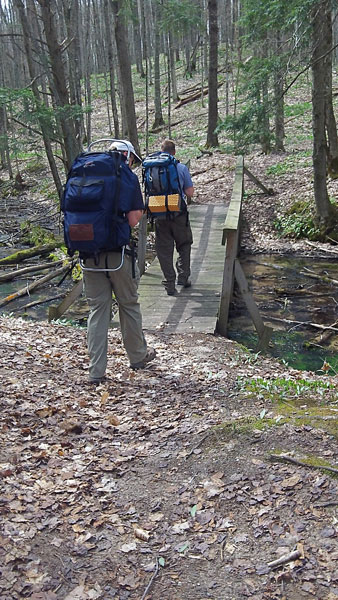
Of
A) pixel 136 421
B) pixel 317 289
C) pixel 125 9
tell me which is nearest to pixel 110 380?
pixel 136 421

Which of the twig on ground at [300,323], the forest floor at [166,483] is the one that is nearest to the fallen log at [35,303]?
the twig on ground at [300,323]

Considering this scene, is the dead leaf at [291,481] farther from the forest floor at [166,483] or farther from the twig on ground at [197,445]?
the twig on ground at [197,445]

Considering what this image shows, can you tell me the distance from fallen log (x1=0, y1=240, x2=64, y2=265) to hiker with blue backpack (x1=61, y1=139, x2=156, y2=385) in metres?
8.42

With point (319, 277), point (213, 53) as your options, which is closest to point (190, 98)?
point (213, 53)

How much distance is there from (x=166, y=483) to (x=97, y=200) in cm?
253

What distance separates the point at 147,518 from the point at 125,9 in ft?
58.9

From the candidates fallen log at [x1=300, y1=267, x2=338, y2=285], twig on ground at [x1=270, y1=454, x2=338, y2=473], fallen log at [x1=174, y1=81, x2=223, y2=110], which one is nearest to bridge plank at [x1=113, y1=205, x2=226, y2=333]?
fallen log at [x1=300, y1=267, x2=338, y2=285]

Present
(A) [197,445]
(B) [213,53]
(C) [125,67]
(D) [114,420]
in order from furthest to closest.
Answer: (B) [213,53]
(C) [125,67]
(D) [114,420]
(A) [197,445]

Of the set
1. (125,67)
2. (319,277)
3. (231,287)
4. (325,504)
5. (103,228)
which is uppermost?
(125,67)

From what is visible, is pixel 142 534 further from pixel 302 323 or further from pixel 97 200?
pixel 302 323

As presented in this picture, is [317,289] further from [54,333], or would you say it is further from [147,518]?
[147,518]

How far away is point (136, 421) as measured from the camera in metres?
4.51

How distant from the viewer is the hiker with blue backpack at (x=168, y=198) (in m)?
7.30

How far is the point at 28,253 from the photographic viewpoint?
524 inches
